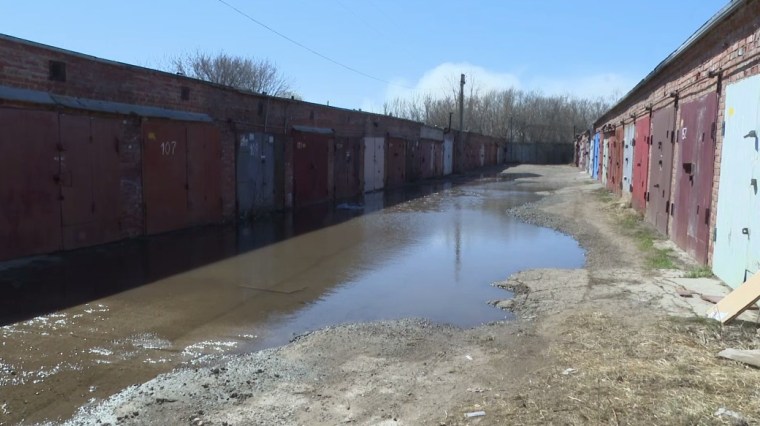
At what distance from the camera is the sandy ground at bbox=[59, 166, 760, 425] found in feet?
11.3

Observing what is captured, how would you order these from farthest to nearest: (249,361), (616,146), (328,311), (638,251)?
(616,146)
(638,251)
(328,311)
(249,361)

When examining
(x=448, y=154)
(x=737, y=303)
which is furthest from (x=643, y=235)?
(x=448, y=154)

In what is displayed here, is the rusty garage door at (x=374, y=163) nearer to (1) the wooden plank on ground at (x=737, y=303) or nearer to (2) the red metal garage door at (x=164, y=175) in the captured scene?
(2) the red metal garage door at (x=164, y=175)

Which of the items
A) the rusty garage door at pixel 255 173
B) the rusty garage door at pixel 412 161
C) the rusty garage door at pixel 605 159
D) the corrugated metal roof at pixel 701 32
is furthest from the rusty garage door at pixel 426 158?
the corrugated metal roof at pixel 701 32

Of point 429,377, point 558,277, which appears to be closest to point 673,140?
point 558,277

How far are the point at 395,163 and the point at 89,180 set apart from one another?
18.5 meters

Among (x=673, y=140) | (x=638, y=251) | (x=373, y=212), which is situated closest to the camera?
(x=638, y=251)

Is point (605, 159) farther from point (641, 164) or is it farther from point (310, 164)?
point (310, 164)

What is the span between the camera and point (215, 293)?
22.6ft

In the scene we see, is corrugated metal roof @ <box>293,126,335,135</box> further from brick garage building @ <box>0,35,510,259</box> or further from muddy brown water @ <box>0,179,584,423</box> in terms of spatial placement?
muddy brown water @ <box>0,179,584,423</box>

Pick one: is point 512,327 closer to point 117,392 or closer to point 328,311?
point 328,311

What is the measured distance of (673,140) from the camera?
1003 cm

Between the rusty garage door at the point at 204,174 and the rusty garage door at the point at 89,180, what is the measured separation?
2002 millimetres

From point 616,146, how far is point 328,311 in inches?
693
